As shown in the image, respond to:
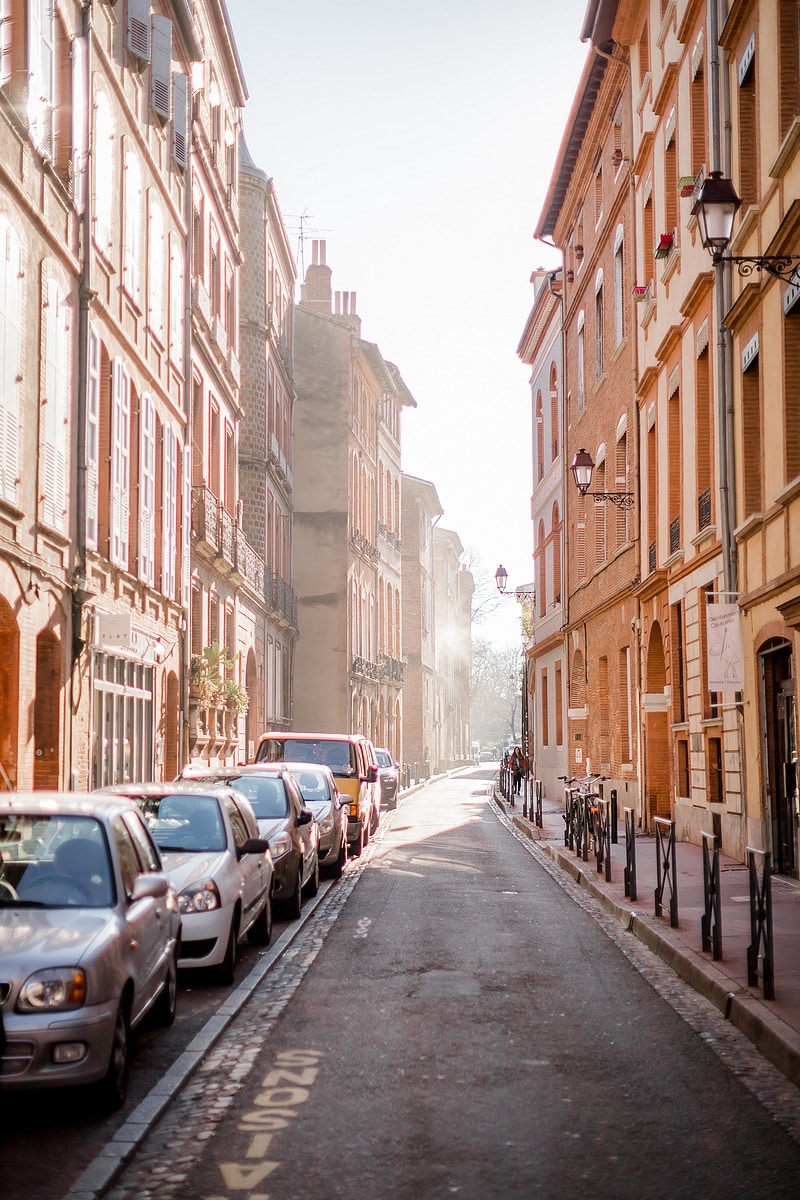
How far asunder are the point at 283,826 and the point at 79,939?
7.74 m

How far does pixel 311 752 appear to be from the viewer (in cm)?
2300

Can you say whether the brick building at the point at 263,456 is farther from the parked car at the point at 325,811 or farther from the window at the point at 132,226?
the parked car at the point at 325,811

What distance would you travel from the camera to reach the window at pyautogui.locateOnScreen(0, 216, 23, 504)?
1505 cm

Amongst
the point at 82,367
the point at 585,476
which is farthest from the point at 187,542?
the point at 82,367

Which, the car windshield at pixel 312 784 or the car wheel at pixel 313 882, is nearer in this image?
the car wheel at pixel 313 882

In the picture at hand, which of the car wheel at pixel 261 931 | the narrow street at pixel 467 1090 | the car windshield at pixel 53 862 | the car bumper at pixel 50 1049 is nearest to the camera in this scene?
the narrow street at pixel 467 1090

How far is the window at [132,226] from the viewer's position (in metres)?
21.9

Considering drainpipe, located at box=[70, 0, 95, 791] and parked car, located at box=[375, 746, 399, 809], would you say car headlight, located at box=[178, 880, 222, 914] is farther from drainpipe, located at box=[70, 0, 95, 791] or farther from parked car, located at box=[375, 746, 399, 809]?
parked car, located at box=[375, 746, 399, 809]

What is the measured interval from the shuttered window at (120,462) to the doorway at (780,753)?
9.33m

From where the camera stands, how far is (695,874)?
17719 mm

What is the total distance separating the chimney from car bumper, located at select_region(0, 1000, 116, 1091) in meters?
54.9

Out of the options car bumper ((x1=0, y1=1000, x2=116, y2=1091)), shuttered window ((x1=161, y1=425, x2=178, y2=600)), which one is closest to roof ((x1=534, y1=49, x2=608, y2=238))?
shuttered window ((x1=161, y1=425, x2=178, y2=600))

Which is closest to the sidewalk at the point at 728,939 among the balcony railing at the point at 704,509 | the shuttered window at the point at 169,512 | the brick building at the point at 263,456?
the balcony railing at the point at 704,509

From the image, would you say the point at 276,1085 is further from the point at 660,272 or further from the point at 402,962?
the point at 660,272
